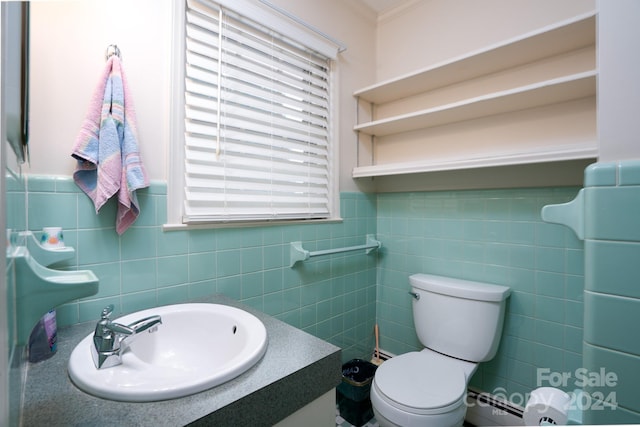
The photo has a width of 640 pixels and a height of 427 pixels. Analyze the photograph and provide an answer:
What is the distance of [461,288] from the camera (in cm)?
143

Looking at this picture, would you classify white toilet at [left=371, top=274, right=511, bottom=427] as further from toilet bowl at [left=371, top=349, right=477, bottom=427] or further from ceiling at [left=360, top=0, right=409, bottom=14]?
ceiling at [left=360, top=0, right=409, bottom=14]

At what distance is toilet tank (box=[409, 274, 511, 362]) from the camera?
4.55 ft

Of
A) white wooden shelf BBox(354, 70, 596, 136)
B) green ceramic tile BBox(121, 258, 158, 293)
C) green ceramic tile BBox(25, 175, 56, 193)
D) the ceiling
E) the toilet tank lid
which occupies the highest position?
the ceiling

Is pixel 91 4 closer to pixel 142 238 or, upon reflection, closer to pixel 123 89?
pixel 123 89

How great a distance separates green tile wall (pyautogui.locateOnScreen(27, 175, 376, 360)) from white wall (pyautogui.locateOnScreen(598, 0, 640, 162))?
3.93ft

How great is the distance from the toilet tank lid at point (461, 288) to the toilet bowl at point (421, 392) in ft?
1.10

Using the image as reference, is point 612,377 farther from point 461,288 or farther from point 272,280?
point 272,280

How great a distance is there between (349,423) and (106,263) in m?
1.44

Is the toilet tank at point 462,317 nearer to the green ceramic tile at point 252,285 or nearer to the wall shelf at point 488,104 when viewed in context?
the wall shelf at point 488,104

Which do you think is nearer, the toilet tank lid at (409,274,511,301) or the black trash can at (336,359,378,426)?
the toilet tank lid at (409,274,511,301)

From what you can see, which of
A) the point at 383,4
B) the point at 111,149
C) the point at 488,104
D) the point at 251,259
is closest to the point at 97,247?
the point at 111,149

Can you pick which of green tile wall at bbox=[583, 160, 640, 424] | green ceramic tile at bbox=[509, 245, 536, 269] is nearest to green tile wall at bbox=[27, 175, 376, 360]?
green ceramic tile at bbox=[509, 245, 536, 269]

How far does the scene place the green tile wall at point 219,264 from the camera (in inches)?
35.5

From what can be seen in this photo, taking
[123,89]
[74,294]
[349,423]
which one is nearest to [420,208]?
[349,423]
